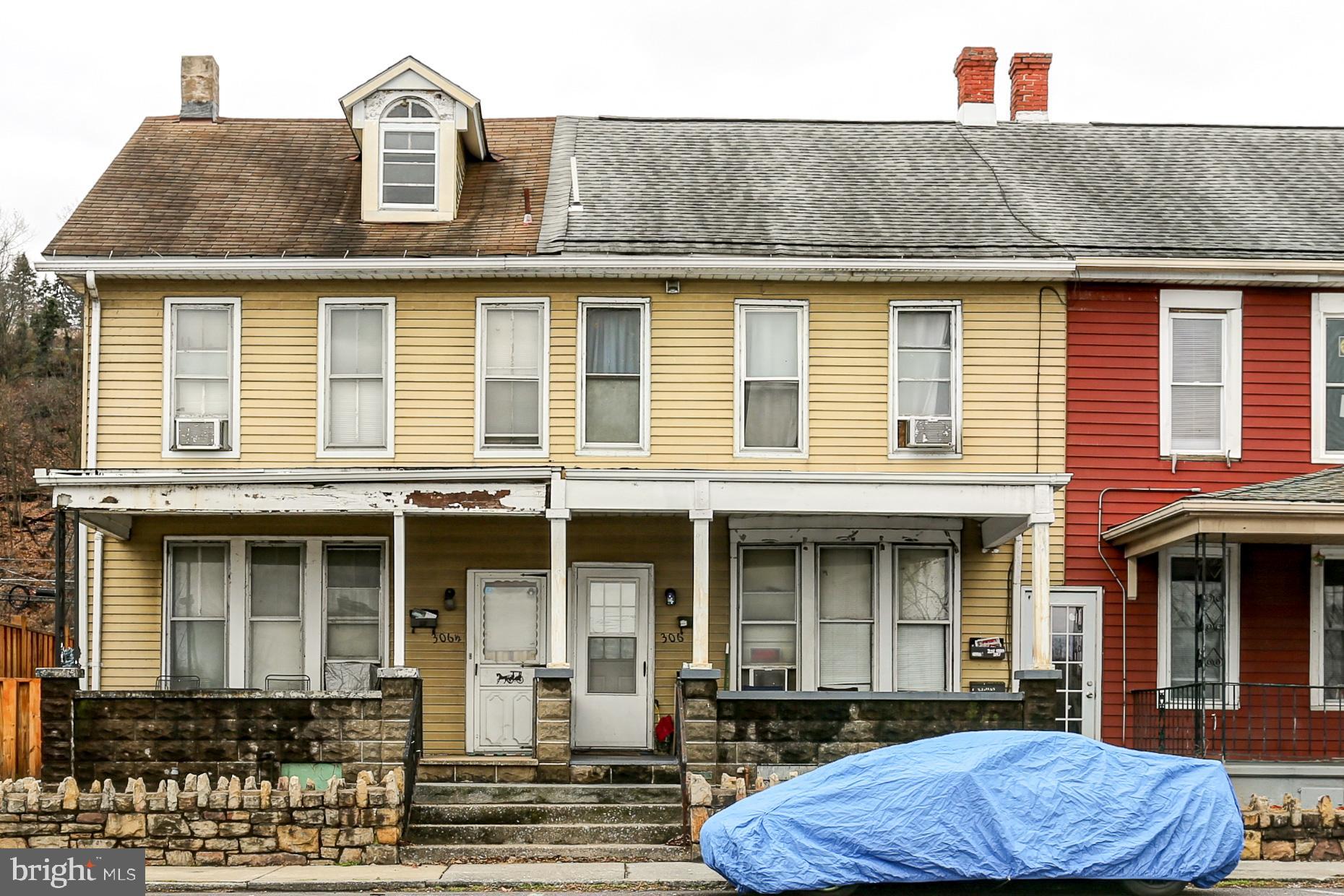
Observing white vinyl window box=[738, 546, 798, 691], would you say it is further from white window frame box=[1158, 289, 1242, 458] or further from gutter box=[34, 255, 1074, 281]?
white window frame box=[1158, 289, 1242, 458]

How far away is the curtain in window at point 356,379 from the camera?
57.9ft

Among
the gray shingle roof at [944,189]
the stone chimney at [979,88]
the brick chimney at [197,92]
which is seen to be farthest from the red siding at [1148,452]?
the brick chimney at [197,92]

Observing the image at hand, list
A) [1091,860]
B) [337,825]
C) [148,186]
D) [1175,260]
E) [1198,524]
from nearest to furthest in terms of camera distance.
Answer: [1091,860]
[337,825]
[1198,524]
[1175,260]
[148,186]

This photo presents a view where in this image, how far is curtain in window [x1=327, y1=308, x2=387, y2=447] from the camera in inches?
695

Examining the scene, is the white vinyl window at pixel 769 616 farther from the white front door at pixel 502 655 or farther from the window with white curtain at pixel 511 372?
the window with white curtain at pixel 511 372

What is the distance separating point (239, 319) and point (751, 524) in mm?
6203

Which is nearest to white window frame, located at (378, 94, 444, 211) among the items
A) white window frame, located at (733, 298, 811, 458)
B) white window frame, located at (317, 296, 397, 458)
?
white window frame, located at (317, 296, 397, 458)

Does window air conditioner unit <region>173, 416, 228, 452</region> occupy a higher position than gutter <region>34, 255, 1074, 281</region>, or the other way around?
gutter <region>34, 255, 1074, 281</region>

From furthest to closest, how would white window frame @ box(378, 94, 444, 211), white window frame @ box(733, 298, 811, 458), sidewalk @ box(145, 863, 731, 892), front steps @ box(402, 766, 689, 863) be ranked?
white window frame @ box(378, 94, 444, 211) → white window frame @ box(733, 298, 811, 458) → front steps @ box(402, 766, 689, 863) → sidewalk @ box(145, 863, 731, 892)

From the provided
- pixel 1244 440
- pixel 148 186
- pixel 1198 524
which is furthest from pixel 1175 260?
pixel 148 186

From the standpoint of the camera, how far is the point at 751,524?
1761cm

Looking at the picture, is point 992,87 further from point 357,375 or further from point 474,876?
point 474,876

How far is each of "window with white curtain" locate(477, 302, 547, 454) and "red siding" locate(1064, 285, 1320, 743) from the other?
600cm

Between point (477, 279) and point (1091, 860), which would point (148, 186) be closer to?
point (477, 279)
